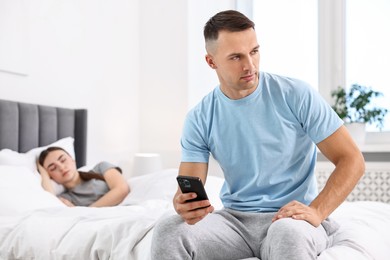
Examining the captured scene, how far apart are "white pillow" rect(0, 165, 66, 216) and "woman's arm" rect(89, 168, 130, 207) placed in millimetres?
314

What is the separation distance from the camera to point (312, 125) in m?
1.61

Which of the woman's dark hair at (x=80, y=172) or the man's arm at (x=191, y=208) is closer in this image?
the man's arm at (x=191, y=208)

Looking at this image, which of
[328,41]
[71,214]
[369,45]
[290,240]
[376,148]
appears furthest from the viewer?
[328,41]

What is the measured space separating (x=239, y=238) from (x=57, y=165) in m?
1.69

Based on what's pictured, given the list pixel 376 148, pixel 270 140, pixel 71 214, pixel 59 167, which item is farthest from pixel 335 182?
pixel 376 148

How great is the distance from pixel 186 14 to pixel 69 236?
9.32 feet

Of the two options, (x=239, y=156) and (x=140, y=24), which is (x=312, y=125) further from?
(x=140, y=24)

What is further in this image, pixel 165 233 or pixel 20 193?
pixel 20 193

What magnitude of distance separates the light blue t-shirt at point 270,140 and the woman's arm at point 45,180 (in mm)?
1429

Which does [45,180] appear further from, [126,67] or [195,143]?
[126,67]

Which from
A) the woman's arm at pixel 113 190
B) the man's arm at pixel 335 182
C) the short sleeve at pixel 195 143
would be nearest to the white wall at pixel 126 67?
the woman's arm at pixel 113 190

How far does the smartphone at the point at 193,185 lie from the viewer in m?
1.40

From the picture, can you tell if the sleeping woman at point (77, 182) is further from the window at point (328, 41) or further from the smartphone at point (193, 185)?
the window at point (328, 41)

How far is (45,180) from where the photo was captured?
299cm
